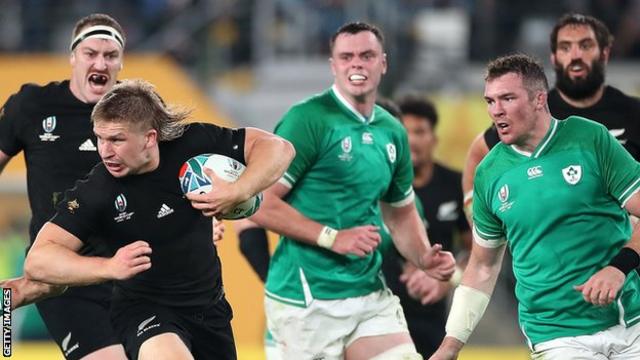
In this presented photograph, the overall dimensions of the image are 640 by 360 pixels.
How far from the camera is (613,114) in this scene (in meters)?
7.65

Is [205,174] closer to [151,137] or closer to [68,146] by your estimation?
[151,137]

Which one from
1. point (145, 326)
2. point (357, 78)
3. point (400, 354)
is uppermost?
point (357, 78)

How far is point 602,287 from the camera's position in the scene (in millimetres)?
5848

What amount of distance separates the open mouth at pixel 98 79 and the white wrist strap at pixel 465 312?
243cm

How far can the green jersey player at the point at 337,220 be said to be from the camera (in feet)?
24.7

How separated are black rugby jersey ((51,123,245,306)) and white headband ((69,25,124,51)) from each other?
3.99ft

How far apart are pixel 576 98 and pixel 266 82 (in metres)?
8.68

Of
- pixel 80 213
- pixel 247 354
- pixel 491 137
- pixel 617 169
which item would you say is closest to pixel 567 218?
pixel 617 169

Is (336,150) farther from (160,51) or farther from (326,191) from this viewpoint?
(160,51)

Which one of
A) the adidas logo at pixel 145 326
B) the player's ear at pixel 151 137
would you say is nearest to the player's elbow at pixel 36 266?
the adidas logo at pixel 145 326

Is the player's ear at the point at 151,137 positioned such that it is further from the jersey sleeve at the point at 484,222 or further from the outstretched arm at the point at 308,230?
the jersey sleeve at the point at 484,222

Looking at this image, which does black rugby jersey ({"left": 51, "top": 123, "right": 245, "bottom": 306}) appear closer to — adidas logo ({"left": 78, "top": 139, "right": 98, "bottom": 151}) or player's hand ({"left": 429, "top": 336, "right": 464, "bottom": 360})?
adidas logo ({"left": 78, "top": 139, "right": 98, "bottom": 151})

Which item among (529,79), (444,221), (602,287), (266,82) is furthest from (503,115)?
(266,82)

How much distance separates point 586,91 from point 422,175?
7.44 ft
